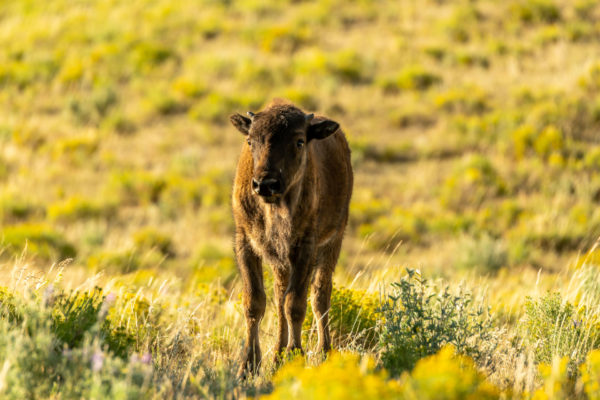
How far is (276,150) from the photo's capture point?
554 centimetres

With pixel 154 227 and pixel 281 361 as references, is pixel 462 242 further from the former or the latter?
pixel 281 361

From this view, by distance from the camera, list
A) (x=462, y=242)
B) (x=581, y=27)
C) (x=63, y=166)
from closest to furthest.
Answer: (x=462, y=242) → (x=63, y=166) → (x=581, y=27)

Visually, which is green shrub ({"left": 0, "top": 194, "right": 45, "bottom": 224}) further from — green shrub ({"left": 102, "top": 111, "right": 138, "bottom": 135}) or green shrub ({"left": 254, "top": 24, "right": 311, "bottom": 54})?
green shrub ({"left": 254, "top": 24, "right": 311, "bottom": 54})

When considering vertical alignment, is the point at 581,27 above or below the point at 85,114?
above

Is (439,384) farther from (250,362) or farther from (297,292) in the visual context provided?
(250,362)

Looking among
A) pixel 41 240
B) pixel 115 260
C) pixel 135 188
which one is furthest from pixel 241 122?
pixel 135 188

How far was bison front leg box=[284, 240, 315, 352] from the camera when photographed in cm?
595

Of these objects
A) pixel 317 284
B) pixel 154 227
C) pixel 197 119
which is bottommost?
pixel 154 227

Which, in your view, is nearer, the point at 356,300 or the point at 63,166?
the point at 356,300

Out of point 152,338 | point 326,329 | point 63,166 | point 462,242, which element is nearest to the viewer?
point 152,338

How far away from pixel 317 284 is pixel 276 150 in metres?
1.80

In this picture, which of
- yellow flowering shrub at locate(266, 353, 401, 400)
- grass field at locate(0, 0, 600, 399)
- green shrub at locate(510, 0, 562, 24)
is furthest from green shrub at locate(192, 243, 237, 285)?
Answer: green shrub at locate(510, 0, 562, 24)

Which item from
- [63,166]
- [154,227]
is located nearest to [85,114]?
[63,166]

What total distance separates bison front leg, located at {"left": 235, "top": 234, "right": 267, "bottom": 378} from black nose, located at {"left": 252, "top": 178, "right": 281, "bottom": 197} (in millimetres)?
883
